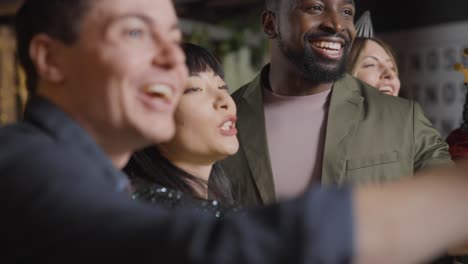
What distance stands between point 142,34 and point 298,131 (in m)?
1.05

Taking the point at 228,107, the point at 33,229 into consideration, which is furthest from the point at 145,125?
the point at 228,107

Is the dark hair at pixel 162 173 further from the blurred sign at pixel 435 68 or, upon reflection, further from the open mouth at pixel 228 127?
the blurred sign at pixel 435 68

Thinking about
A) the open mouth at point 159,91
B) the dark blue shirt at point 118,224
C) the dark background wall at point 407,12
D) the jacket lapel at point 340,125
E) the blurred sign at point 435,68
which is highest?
the open mouth at point 159,91

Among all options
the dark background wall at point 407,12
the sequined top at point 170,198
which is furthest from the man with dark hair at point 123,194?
the dark background wall at point 407,12

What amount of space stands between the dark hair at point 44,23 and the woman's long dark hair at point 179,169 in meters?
0.40

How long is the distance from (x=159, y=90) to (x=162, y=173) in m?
0.50

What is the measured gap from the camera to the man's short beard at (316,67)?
1.92 metres

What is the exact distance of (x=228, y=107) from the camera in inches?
56.4

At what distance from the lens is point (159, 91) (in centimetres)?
89

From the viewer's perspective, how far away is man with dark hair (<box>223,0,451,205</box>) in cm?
182

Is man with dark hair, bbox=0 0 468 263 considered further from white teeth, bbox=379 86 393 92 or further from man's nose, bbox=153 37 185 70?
white teeth, bbox=379 86 393 92

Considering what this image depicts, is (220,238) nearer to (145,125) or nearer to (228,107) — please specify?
(145,125)

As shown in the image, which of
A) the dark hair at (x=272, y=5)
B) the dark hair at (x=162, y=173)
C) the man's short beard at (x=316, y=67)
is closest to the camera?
the dark hair at (x=162, y=173)

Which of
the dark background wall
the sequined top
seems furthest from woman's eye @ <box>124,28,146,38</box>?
the dark background wall
